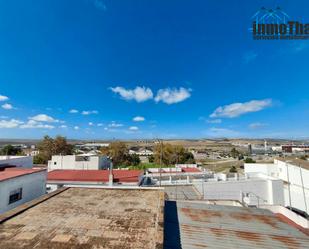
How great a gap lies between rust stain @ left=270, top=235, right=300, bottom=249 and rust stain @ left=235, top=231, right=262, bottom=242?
0.67 metres

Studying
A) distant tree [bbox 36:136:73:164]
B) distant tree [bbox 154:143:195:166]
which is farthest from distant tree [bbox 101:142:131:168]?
distant tree [bbox 36:136:73:164]

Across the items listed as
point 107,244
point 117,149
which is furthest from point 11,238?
point 117,149

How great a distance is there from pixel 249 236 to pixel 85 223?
6.07 m

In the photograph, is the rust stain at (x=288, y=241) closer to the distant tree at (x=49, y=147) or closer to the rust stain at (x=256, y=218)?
the rust stain at (x=256, y=218)

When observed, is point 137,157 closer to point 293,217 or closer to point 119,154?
point 119,154

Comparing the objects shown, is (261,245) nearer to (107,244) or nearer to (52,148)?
(107,244)

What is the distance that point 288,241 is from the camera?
738cm

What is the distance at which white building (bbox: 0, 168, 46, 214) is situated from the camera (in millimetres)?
11227

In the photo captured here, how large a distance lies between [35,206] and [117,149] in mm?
49320

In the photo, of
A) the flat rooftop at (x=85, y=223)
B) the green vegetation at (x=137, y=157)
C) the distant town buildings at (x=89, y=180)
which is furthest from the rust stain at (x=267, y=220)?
the green vegetation at (x=137, y=157)

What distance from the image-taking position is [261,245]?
681 centimetres

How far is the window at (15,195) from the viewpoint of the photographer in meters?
11.9

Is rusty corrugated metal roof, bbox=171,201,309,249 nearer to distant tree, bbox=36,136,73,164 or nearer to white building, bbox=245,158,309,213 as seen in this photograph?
white building, bbox=245,158,309,213

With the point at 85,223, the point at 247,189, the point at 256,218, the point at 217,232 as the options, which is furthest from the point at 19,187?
the point at 247,189
